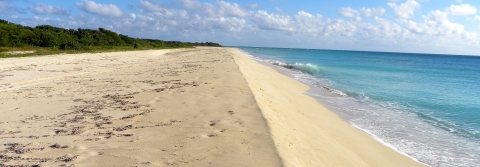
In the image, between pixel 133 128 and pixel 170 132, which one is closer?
pixel 170 132

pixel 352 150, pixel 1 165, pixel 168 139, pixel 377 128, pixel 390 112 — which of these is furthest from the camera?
pixel 390 112

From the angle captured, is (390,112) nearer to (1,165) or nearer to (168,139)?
(168,139)

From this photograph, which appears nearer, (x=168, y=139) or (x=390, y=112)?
(x=168, y=139)

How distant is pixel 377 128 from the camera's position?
905cm

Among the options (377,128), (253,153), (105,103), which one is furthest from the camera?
A: (377,128)

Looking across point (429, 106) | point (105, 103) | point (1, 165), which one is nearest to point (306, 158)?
point (1, 165)

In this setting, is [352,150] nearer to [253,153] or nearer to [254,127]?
[254,127]

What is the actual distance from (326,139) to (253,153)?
9.18 ft

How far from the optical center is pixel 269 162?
170 inches

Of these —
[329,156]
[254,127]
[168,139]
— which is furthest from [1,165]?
[329,156]

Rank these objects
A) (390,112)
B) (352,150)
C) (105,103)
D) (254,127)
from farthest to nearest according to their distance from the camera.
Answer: (390,112) < (105,103) < (352,150) < (254,127)

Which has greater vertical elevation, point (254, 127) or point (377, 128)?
point (254, 127)

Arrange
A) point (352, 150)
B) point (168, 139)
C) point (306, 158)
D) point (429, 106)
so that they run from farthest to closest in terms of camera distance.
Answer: point (429, 106)
point (352, 150)
point (168, 139)
point (306, 158)

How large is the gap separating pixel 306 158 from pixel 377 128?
4.90 meters
